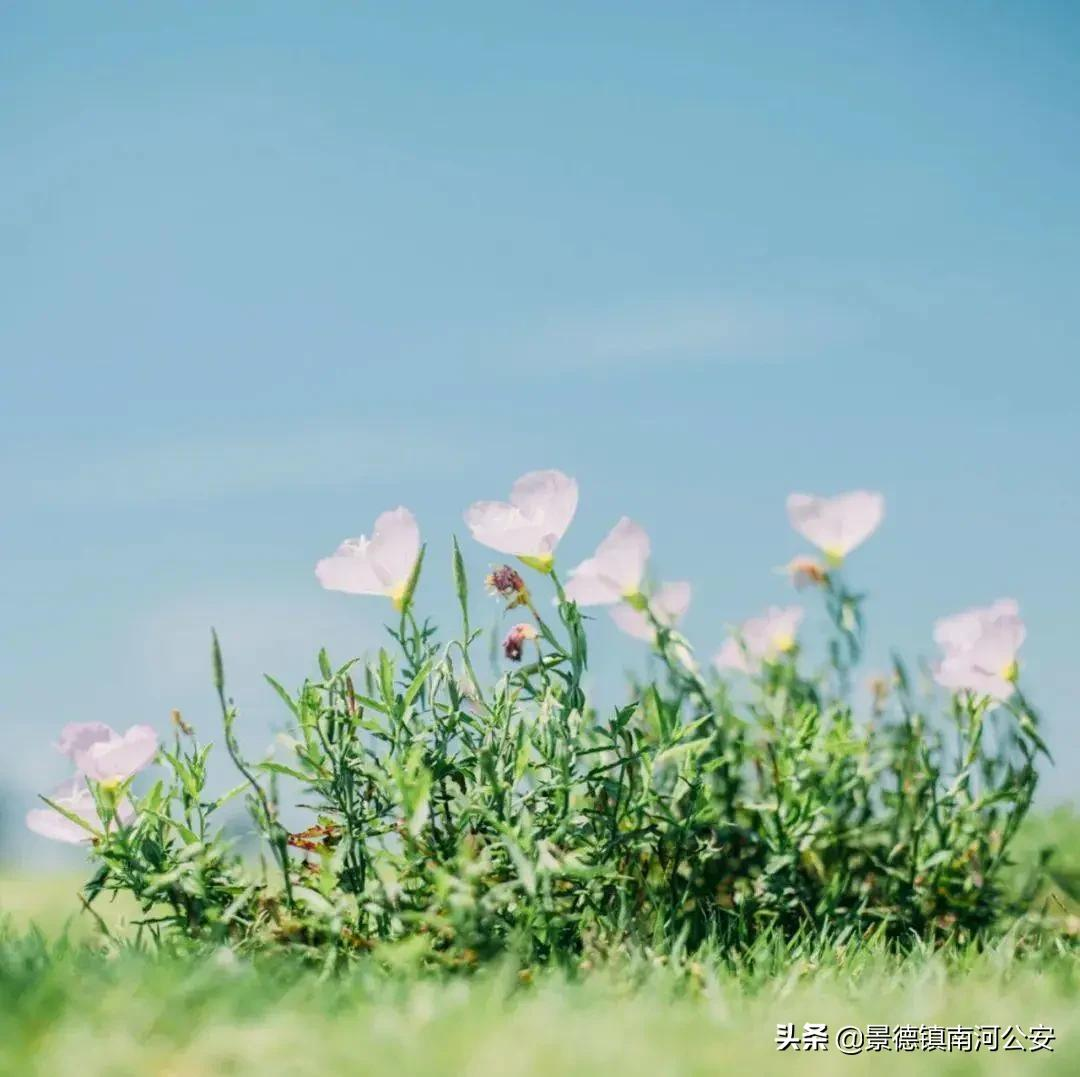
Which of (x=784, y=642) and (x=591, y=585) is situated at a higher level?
(x=591, y=585)

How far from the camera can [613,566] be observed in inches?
103

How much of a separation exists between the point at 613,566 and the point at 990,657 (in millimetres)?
807

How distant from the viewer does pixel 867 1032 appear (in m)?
1.68

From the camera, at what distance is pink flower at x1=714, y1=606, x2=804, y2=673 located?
10.4 feet

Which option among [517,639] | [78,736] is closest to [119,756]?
[78,736]

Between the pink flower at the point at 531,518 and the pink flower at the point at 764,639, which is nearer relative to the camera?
the pink flower at the point at 531,518

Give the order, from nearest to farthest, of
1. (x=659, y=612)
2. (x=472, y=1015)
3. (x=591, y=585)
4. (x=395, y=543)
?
(x=472, y=1015), (x=395, y=543), (x=591, y=585), (x=659, y=612)

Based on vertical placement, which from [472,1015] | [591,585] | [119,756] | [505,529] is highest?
[505,529]

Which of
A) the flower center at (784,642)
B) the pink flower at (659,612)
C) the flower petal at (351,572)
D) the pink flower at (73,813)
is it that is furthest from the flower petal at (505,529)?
the flower center at (784,642)

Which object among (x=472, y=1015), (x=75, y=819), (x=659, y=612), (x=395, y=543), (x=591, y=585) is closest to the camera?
(x=472, y=1015)

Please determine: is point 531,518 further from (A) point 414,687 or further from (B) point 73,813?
(B) point 73,813

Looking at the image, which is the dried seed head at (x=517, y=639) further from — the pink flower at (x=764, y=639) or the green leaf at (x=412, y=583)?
the pink flower at (x=764, y=639)

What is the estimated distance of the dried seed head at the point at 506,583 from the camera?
241 centimetres

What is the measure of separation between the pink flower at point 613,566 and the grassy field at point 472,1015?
0.73m
